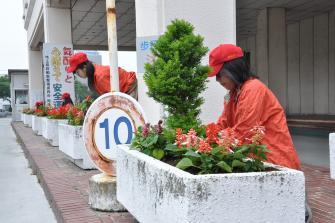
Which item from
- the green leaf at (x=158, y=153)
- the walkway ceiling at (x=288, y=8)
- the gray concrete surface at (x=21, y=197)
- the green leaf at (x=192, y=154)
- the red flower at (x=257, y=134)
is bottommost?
the gray concrete surface at (x=21, y=197)

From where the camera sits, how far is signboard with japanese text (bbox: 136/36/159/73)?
4766 millimetres

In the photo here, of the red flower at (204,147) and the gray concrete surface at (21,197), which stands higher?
the red flower at (204,147)

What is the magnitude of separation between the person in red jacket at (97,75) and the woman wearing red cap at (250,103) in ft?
6.71

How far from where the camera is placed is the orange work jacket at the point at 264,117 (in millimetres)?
2748

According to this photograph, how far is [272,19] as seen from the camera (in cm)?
1500

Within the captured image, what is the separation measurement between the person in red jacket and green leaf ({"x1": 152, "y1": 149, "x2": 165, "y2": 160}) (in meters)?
1.89

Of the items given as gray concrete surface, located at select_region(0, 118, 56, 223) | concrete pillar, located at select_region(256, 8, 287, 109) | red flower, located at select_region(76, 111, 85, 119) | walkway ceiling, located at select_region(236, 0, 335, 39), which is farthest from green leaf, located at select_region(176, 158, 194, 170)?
concrete pillar, located at select_region(256, 8, 287, 109)

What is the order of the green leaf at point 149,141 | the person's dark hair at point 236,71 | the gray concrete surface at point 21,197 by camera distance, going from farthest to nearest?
the gray concrete surface at point 21,197
the green leaf at point 149,141
the person's dark hair at point 236,71

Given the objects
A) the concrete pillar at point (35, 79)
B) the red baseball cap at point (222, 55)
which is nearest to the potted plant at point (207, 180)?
the red baseball cap at point (222, 55)

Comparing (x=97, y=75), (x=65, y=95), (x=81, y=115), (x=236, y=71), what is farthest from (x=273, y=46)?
(x=236, y=71)

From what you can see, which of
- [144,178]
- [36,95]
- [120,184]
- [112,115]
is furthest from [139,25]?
[36,95]

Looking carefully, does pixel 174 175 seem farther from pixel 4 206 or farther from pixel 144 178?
pixel 4 206

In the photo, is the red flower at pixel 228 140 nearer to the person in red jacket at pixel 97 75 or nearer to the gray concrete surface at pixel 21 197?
the person in red jacket at pixel 97 75

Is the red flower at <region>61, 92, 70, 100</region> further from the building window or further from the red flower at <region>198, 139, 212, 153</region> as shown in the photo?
the building window
